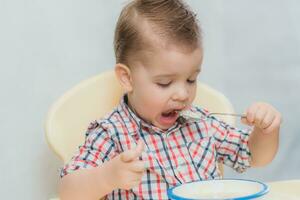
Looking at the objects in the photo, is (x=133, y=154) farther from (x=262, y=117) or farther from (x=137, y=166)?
(x=262, y=117)

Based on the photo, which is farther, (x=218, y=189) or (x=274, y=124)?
(x=274, y=124)

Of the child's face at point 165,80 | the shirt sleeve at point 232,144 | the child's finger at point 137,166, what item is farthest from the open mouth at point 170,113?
the child's finger at point 137,166

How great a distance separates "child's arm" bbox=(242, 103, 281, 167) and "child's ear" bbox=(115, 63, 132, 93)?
0.68 ft

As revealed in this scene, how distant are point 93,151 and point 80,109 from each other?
149 millimetres

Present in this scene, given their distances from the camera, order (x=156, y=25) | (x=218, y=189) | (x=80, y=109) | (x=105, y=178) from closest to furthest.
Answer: (x=218, y=189) → (x=105, y=178) → (x=156, y=25) → (x=80, y=109)

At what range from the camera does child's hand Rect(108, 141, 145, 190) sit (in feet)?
2.38

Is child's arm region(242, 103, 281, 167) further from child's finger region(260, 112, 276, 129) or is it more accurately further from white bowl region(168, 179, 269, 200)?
white bowl region(168, 179, 269, 200)

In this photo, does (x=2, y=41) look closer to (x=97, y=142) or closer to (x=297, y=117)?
(x=97, y=142)

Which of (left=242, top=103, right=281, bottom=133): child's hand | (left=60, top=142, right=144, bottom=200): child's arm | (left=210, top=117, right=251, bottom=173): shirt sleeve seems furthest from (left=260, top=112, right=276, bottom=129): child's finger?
(left=60, top=142, right=144, bottom=200): child's arm

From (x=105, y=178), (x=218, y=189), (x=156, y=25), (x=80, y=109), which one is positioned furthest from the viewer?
(x=80, y=109)

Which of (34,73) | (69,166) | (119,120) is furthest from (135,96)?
(34,73)

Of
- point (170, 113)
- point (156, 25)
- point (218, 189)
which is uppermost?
point (156, 25)

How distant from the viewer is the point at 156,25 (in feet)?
3.01

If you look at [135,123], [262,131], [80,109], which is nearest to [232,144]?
[262,131]
